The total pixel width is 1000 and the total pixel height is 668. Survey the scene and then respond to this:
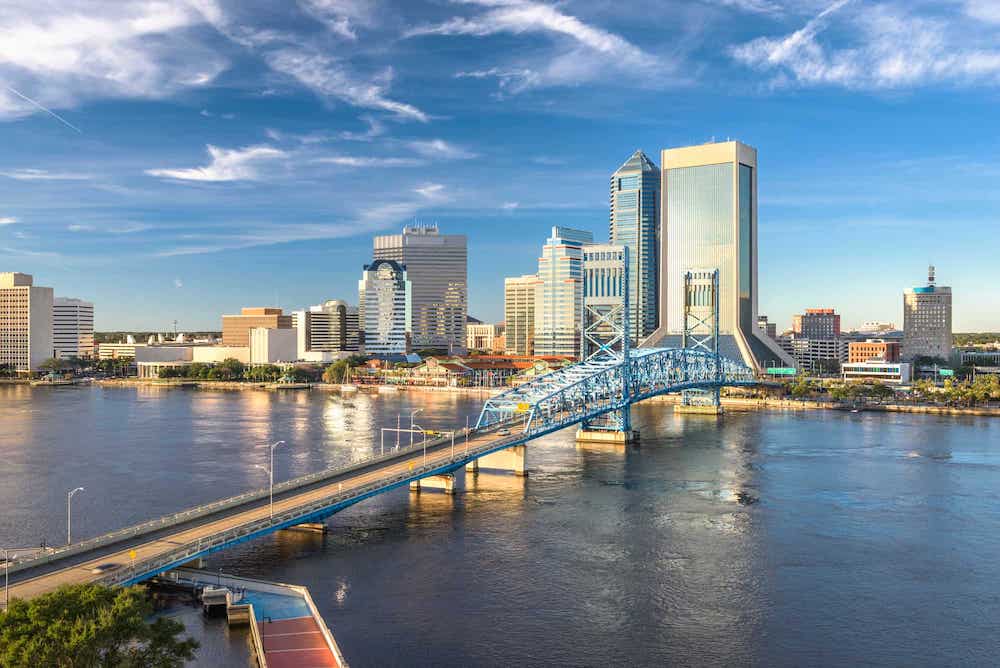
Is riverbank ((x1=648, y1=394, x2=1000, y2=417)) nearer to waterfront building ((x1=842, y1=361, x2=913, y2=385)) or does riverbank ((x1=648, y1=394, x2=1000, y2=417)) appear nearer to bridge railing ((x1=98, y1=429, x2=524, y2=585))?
waterfront building ((x1=842, y1=361, x2=913, y2=385))

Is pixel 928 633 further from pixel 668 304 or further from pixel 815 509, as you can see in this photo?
pixel 668 304

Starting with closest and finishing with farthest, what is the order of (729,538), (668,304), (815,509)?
(729,538)
(815,509)
(668,304)

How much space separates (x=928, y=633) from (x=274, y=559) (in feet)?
101

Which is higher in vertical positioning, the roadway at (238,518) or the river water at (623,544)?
the roadway at (238,518)

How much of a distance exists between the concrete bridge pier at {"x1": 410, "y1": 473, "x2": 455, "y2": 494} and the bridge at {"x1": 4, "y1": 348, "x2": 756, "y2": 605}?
128 millimetres

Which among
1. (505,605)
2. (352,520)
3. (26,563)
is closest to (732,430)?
(352,520)

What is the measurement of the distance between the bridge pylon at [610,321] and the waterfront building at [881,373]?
101m

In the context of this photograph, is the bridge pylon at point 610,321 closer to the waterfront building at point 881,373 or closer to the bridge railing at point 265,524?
the bridge railing at point 265,524

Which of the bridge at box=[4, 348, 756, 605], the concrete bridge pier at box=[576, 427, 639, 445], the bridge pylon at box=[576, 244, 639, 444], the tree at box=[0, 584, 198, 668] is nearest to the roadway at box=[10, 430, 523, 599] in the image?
the bridge at box=[4, 348, 756, 605]

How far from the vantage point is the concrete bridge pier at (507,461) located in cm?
6912

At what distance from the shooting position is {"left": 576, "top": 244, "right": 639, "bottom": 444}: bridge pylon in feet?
296

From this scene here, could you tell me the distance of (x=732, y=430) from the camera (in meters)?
106

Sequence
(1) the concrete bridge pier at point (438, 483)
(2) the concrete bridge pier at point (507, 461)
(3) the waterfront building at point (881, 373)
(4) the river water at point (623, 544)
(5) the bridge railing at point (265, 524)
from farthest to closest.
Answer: (3) the waterfront building at point (881, 373), (2) the concrete bridge pier at point (507, 461), (1) the concrete bridge pier at point (438, 483), (5) the bridge railing at point (265, 524), (4) the river water at point (623, 544)

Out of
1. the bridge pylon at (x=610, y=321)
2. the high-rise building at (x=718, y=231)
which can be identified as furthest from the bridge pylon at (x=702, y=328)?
the bridge pylon at (x=610, y=321)
